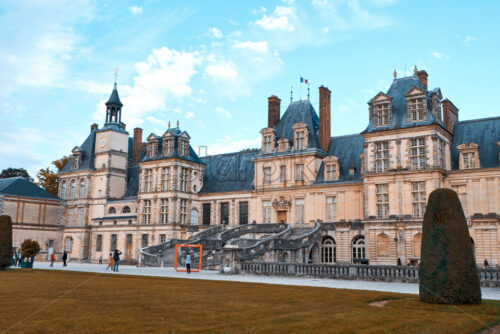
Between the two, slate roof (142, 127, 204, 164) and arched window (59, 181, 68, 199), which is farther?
arched window (59, 181, 68, 199)

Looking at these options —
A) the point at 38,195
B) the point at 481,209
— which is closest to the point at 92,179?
the point at 38,195

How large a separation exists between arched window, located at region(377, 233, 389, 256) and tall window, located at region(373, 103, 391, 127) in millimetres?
8416

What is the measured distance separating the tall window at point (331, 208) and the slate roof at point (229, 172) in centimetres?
875

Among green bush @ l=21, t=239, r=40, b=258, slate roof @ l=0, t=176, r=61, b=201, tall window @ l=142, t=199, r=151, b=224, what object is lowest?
green bush @ l=21, t=239, r=40, b=258

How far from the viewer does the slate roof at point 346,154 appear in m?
40.5

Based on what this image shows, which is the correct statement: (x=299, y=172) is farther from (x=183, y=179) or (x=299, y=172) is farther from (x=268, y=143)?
(x=183, y=179)

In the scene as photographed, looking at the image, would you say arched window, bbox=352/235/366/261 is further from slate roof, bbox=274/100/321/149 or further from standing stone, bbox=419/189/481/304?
standing stone, bbox=419/189/481/304

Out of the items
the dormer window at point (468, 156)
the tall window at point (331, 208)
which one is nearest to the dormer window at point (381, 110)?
the dormer window at point (468, 156)

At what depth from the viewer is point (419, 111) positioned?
3525cm

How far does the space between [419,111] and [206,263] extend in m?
18.8

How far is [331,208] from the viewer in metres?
40.5

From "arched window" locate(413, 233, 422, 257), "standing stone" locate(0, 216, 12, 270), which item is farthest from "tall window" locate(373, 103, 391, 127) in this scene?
"standing stone" locate(0, 216, 12, 270)

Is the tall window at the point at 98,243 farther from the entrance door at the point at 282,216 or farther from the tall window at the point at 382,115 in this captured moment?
the tall window at the point at 382,115

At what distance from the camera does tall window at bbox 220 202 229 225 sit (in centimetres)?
4825
